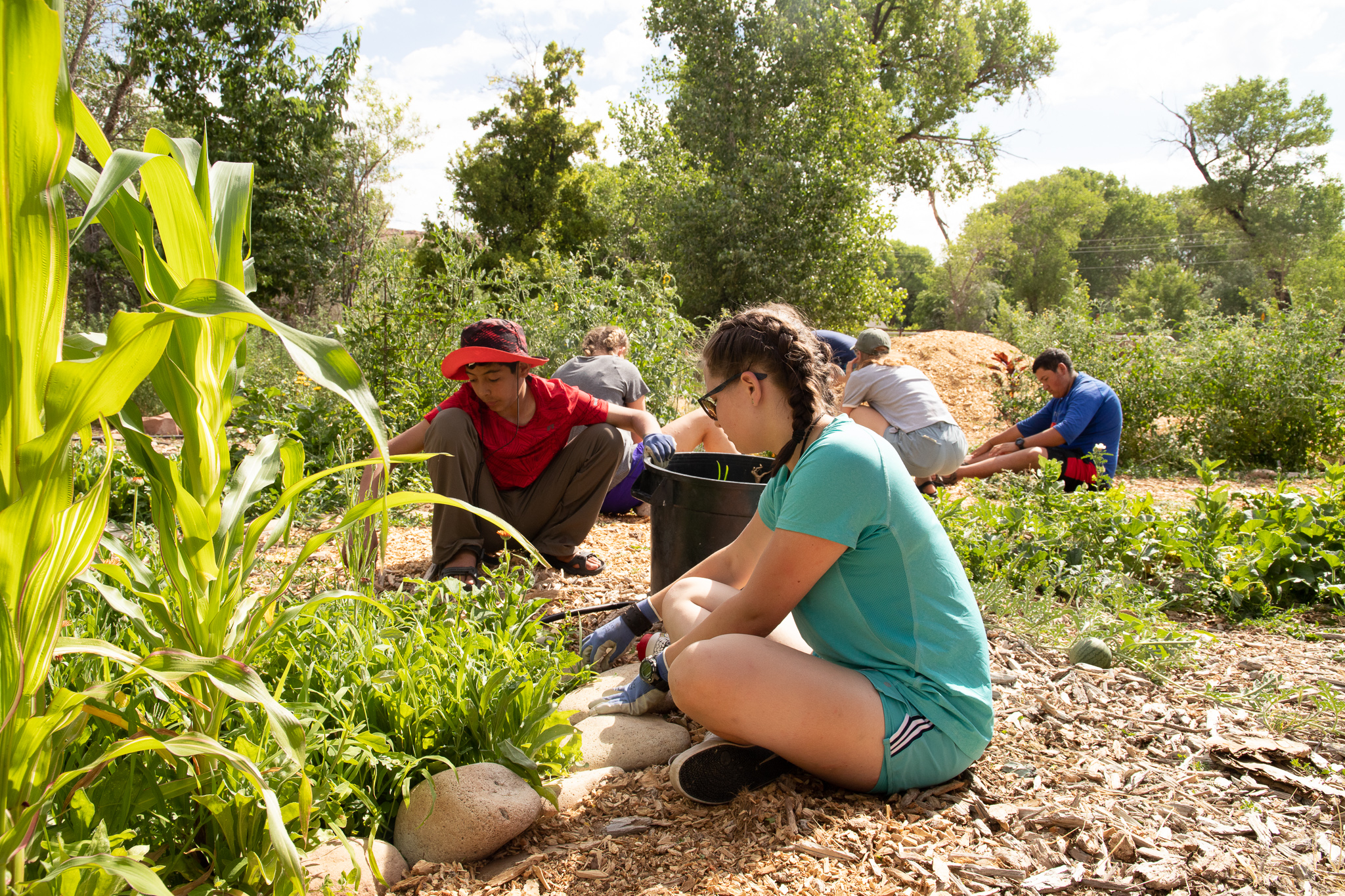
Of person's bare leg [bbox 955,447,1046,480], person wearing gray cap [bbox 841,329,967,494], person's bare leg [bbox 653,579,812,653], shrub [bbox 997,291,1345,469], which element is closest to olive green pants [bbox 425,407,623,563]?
person's bare leg [bbox 653,579,812,653]

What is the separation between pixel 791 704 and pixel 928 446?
3805 millimetres

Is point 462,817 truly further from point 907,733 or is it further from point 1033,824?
point 1033,824

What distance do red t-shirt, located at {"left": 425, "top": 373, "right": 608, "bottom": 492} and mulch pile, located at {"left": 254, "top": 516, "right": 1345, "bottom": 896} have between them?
1.76 m

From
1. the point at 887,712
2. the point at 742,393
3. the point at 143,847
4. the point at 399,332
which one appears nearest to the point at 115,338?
the point at 143,847

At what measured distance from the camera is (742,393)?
6.02 feet

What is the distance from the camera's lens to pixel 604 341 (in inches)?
182

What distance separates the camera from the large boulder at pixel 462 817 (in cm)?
155

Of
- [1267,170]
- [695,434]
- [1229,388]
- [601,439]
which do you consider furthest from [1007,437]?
[1267,170]

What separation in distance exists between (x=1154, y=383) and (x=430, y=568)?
7.66 metres

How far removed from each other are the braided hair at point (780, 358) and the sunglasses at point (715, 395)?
12 mm

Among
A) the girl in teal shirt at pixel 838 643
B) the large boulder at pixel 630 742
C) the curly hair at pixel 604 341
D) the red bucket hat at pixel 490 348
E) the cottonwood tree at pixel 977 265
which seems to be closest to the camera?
the girl in teal shirt at pixel 838 643

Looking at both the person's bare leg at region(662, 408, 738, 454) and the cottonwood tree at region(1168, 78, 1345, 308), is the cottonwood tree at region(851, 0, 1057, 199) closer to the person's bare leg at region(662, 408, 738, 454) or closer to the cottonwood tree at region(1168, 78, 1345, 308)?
the cottonwood tree at region(1168, 78, 1345, 308)

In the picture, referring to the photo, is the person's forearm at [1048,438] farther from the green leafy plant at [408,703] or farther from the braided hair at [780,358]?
the green leafy plant at [408,703]

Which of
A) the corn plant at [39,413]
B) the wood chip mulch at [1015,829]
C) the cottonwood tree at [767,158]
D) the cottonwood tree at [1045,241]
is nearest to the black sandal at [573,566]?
the wood chip mulch at [1015,829]
